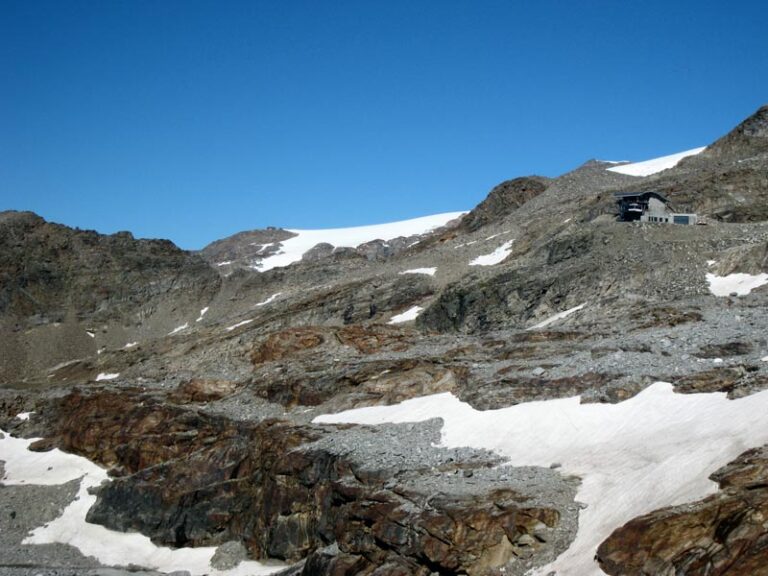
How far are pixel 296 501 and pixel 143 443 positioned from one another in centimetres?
1438

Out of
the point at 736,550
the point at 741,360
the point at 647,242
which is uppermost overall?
the point at 647,242

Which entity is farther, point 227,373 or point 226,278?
point 226,278

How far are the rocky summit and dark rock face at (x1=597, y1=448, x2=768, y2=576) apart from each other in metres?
0.05

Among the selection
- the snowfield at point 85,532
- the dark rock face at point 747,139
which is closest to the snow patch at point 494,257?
the dark rock face at point 747,139

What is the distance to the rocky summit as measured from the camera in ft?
68.5

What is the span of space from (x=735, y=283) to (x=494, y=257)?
2937cm

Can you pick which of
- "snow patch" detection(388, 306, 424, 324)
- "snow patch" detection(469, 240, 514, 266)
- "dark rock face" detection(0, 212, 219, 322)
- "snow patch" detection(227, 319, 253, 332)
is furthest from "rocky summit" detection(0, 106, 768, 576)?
"dark rock face" detection(0, 212, 219, 322)

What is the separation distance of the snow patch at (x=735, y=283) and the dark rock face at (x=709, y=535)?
26011mm

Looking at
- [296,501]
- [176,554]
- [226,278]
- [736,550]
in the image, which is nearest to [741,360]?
[736,550]

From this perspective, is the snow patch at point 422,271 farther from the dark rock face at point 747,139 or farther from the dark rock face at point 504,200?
the dark rock face at point 747,139

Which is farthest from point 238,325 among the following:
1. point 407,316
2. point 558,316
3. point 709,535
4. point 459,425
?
point 709,535

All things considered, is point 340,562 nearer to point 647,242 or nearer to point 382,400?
point 382,400

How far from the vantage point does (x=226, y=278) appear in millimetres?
127062

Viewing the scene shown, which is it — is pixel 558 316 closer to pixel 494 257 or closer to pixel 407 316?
pixel 407 316
